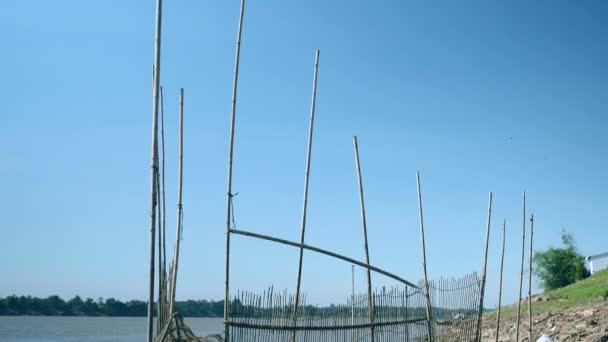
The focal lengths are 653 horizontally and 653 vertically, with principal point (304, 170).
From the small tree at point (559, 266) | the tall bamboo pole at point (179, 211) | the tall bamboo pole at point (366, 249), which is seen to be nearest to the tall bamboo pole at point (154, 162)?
the tall bamboo pole at point (179, 211)

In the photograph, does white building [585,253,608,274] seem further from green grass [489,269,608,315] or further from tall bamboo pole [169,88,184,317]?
tall bamboo pole [169,88,184,317]

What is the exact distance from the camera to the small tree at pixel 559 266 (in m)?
44.3

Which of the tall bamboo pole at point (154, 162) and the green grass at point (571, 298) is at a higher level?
the tall bamboo pole at point (154, 162)

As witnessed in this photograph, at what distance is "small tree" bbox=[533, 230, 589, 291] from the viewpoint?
44.3 m

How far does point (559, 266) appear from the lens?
45.9m

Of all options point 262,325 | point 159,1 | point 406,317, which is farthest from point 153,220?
point 406,317

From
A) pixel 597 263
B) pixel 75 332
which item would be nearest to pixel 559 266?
pixel 597 263

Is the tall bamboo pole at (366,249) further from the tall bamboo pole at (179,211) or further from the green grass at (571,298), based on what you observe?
the green grass at (571,298)

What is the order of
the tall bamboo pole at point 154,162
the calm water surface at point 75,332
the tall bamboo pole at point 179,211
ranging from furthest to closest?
the calm water surface at point 75,332 < the tall bamboo pole at point 179,211 < the tall bamboo pole at point 154,162

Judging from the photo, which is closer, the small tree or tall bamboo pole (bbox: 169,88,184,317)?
tall bamboo pole (bbox: 169,88,184,317)

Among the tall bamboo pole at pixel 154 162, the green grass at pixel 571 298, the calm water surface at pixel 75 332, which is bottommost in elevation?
the calm water surface at pixel 75 332

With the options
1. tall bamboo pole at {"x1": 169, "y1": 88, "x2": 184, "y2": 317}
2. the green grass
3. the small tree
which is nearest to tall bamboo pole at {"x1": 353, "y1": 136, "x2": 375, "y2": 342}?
tall bamboo pole at {"x1": 169, "y1": 88, "x2": 184, "y2": 317}

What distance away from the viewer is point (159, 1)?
20.9 feet

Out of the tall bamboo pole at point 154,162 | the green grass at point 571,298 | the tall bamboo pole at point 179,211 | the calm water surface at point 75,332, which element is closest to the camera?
the tall bamboo pole at point 154,162
